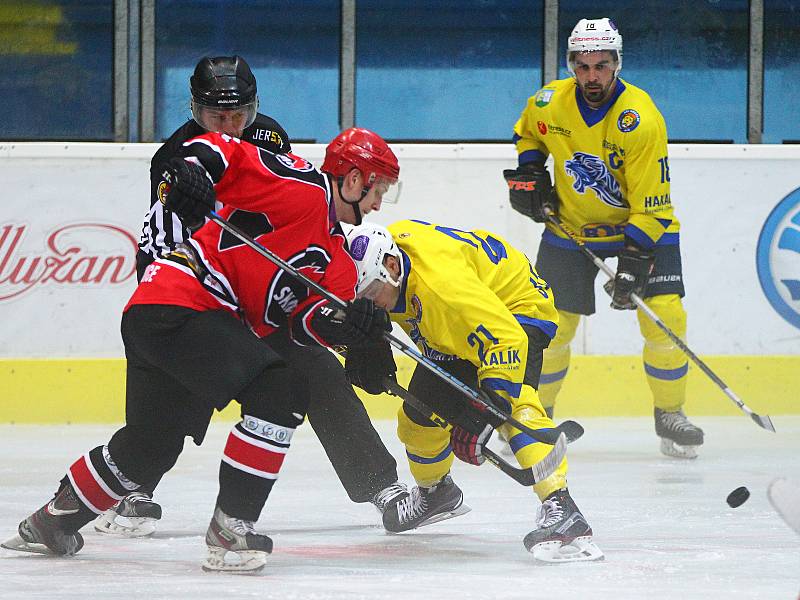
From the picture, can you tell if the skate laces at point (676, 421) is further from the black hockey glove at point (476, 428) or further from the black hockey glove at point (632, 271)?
the black hockey glove at point (476, 428)

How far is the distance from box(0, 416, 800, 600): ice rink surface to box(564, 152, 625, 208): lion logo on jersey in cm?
78

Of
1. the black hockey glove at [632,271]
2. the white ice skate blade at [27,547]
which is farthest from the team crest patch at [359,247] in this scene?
the black hockey glove at [632,271]

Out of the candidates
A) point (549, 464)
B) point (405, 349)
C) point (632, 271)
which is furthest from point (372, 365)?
point (632, 271)

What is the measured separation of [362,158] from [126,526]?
0.99m

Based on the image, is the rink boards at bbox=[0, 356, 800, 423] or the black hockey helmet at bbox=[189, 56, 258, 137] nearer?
the black hockey helmet at bbox=[189, 56, 258, 137]

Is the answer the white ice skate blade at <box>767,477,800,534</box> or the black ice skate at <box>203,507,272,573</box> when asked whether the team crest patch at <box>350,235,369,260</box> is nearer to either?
the black ice skate at <box>203,507,272,573</box>

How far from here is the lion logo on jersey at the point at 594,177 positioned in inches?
171

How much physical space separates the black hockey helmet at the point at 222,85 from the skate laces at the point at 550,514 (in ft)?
3.67

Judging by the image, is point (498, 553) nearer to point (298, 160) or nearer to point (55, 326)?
point (298, 160)

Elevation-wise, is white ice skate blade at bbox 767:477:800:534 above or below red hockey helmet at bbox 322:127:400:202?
below

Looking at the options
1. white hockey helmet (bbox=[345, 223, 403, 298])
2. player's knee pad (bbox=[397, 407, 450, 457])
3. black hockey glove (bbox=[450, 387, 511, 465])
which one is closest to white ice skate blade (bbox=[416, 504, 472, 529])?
player's knee pad (bbox=[397, 407, 450, 457])

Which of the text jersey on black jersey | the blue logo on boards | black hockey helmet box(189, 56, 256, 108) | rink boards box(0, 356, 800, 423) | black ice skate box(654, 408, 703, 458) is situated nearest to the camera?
the text jersey on black jersey

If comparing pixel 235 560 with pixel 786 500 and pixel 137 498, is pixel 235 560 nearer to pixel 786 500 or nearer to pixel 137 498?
pixel 137 498

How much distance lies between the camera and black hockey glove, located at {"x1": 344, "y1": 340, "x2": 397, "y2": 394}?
2.91m
